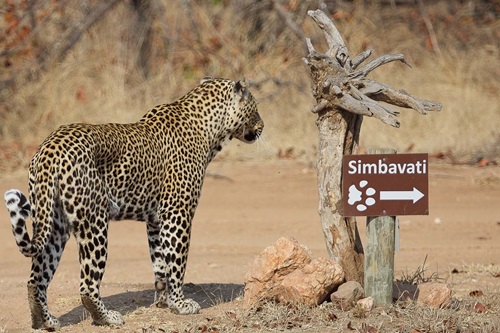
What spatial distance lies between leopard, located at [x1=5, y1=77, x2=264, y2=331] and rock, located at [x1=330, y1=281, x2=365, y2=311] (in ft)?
3.78

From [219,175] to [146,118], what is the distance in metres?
6.66

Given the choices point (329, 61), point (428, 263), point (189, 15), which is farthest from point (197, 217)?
point (329, 61)

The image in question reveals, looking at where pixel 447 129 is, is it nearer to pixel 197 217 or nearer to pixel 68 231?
pixel 197 217

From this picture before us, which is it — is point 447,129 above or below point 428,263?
above

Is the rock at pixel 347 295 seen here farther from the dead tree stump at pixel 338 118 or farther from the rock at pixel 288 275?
the dead tree stump at pixel 338 118

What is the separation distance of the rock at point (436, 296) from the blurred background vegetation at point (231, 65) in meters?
7.48

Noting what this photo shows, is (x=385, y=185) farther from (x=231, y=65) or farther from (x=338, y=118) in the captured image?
(x=231, y=65)

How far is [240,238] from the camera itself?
43.5ft

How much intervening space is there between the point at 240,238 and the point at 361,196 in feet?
18.7

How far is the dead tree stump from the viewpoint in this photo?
7988 mm

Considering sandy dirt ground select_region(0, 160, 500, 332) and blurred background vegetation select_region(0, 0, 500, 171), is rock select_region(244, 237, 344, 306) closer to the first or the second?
sandy dirt ground select_region(0, 160, 500, 332)

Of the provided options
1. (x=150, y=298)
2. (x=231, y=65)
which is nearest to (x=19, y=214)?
(x=150, y=298)

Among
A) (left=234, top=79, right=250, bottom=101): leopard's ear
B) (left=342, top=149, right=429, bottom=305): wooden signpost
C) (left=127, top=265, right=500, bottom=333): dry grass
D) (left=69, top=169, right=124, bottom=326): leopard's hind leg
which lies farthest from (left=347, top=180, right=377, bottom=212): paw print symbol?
(left=69, top=169, right=124, bottom=326): leopard's hind leg

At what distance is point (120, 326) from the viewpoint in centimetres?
779
